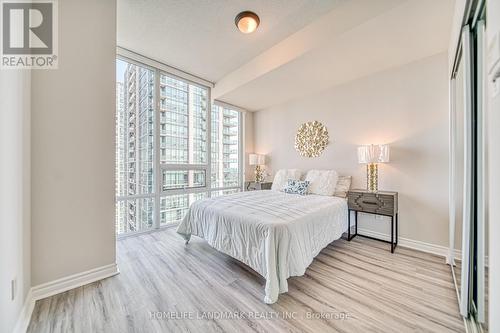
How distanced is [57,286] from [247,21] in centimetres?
317

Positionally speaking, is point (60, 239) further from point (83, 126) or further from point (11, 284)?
point (83, 126)

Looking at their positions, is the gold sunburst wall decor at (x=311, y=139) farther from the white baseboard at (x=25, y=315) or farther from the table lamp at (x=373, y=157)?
the white baseboard at (x=25, y=315)

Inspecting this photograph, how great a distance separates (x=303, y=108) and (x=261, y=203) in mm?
2350

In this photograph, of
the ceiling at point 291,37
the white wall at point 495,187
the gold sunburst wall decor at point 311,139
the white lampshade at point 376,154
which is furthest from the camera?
the gold sunburst wall decor at point 311,139

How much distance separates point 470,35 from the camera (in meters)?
1.40

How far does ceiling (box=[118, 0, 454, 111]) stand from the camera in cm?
202

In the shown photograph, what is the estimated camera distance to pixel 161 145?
3.54m

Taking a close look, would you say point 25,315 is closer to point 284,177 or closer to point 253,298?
point 253,298

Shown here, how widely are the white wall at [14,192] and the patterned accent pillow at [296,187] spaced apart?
3.06m

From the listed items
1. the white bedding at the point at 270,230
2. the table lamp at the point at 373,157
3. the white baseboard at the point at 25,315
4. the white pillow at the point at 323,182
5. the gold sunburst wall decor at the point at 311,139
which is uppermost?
the gold sunburst wall decor at the point at 311,139

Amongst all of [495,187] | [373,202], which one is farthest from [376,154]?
[495,187]

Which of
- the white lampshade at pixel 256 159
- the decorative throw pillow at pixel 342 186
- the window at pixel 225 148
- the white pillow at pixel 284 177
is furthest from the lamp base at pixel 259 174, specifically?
the decorative throw pillow at pixel 342 186

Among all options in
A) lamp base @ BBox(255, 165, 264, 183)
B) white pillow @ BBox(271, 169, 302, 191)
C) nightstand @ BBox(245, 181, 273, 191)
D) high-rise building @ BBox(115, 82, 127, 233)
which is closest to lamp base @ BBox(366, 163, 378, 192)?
white pillow @ BBox(271, 169, 302, 191)

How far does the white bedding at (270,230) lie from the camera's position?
1.70 m
